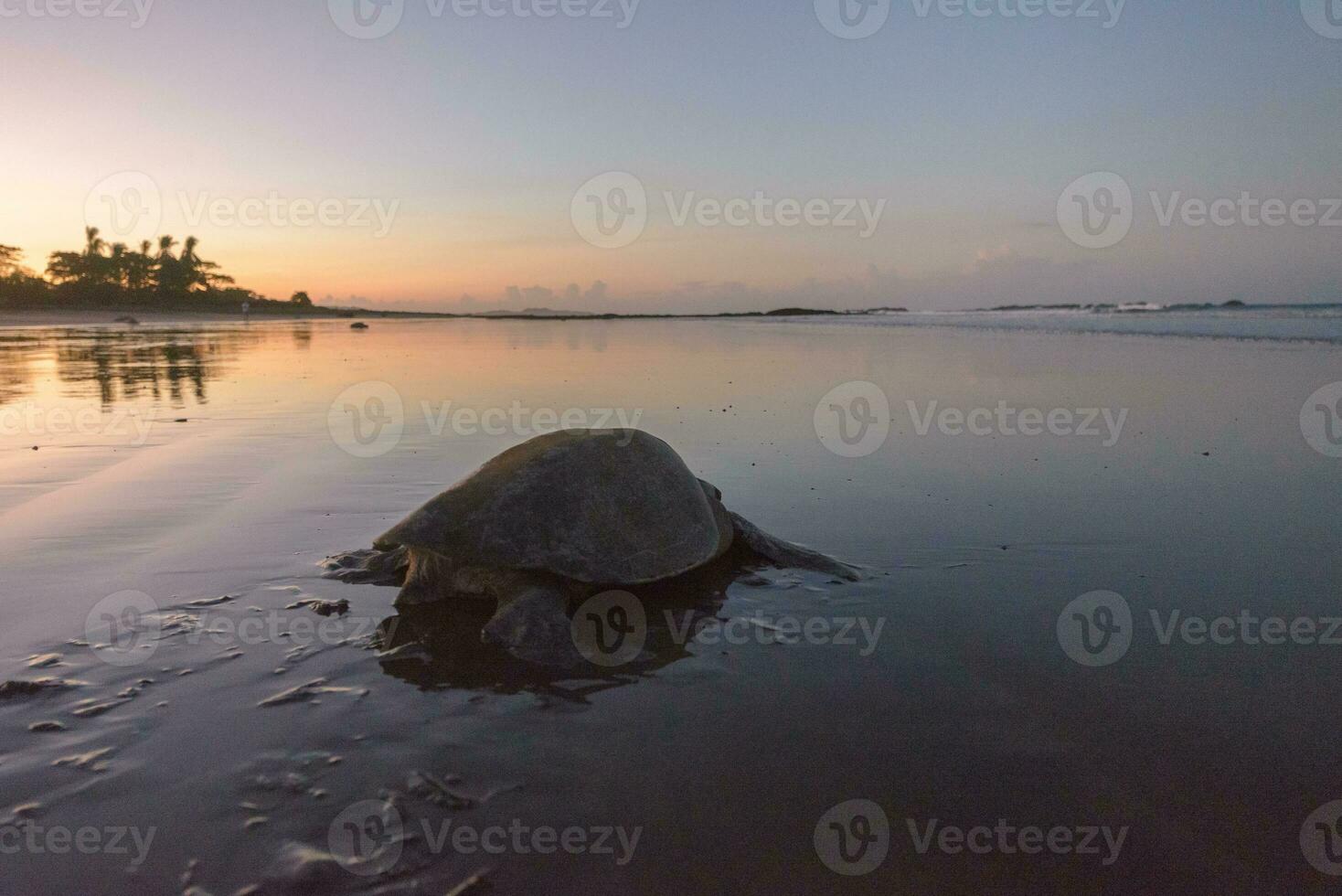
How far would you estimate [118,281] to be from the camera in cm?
8369

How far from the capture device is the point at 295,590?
501 centimetres

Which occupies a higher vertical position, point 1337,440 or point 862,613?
point 1337,440

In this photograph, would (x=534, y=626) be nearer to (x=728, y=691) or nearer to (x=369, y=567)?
(x=728, y=691)

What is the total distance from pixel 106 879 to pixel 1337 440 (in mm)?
11744

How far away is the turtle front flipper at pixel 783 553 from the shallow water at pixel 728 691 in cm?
16

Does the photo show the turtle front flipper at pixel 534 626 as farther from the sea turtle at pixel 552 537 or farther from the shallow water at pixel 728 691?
the shallow water at pixel 728 691

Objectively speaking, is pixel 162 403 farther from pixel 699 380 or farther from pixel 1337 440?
pixel 1337 440

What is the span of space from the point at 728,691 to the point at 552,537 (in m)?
1.54

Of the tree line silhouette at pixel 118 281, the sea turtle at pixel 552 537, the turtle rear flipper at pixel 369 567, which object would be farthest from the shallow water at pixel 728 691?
the tree line silhouette at pixel 118 281

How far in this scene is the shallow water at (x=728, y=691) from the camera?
104 inches

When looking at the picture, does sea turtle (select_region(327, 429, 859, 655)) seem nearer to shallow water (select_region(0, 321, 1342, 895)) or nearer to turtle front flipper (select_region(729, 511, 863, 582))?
turtle front flipper (select_region(729, 511, 863, 582))

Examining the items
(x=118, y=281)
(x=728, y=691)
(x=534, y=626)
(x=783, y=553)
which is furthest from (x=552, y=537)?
(x=118, y=281)

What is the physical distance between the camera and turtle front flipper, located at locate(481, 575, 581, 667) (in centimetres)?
423

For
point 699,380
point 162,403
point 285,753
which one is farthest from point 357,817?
point 699,380
